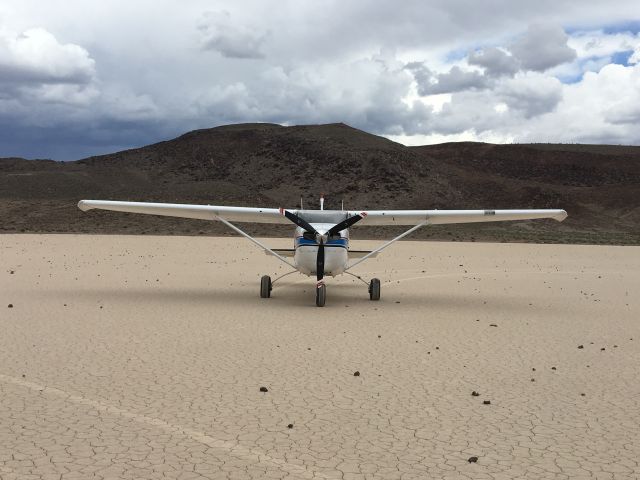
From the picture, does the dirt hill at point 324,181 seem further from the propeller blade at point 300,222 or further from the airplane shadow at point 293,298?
the propeller blade at point 300,222

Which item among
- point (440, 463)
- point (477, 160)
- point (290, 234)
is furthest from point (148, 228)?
point (477, 160)

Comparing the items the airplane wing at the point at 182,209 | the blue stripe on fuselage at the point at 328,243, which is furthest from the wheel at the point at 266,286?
the airplane wing at the point at 182,209

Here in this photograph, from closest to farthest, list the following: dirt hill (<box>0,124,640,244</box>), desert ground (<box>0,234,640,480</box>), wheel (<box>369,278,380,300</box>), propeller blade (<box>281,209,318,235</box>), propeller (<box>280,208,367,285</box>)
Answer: desert ground (<box>0,234,640,480</box>) < propeller (<box>280,208,367,285</box>) < propeller blade (<box>281,209,318,235</box>) < wheel (<box>369,278,380,300</box>) < dirt hill (<box>0,124,640,244</box>)

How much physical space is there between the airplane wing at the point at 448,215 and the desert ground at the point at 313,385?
1990mm

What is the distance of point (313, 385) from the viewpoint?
7.14 m

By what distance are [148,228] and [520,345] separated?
44.5 m

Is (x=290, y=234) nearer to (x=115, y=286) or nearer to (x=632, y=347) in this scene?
(x=115, y=286)

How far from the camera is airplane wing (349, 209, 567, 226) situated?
50.4 feet

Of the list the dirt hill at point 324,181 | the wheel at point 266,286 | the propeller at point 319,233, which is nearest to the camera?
the propeller at point 319,233

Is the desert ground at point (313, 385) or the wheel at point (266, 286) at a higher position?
the wheel at point (266, 286)

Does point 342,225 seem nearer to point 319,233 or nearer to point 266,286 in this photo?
point 319,233

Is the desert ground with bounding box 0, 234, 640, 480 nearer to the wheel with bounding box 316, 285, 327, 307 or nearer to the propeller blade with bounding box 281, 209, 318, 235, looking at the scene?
the wheel with bounding box 316, 285, 327, 307

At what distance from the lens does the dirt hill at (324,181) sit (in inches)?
2137

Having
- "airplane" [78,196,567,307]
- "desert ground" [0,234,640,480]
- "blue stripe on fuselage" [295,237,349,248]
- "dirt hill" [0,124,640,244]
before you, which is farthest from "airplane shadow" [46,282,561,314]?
"dirt hill" [0,124,640,244]
